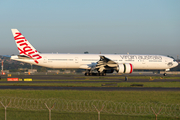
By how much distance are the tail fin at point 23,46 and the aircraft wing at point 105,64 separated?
40.5ft

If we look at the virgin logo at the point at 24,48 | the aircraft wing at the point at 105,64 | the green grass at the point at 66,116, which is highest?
the virgin logo at the point at 24,48

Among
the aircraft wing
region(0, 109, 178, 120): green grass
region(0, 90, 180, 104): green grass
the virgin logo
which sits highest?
the virgin logo

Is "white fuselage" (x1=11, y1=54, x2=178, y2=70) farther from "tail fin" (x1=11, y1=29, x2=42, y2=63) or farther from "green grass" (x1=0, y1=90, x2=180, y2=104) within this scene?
"green grass" (x1=0, y1=90, x2=180, y2=104)

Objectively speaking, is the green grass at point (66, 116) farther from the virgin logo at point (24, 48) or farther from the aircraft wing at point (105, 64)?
the virgin logo at point (24, 48)

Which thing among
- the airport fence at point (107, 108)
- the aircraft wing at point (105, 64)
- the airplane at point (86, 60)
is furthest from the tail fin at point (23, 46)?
the airport fence at point (107, 108)

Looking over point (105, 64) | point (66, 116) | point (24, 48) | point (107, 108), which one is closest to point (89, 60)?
point (105, 64)

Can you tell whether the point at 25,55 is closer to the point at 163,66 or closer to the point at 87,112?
the point at 163,66

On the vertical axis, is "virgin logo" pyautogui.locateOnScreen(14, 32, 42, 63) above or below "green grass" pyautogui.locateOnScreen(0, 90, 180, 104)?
above

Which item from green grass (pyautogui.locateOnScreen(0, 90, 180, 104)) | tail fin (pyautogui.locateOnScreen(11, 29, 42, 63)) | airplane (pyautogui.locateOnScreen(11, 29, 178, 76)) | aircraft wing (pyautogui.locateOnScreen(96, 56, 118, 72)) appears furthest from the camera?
tail fin (pyautogui.locateOnScreen(11, 29, 42, 63))

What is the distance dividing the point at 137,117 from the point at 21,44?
129 feet

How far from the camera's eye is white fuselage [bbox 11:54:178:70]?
157 feet

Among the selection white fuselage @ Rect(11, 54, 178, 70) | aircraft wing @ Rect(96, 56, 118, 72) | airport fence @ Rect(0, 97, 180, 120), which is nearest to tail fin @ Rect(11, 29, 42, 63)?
white fuselage @ Rect(11, 54, 178, 70)

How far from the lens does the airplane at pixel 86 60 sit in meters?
45.9

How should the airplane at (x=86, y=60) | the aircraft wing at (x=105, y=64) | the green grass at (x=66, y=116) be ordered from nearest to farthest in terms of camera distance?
the green grass at (x=66, y=116) < the airplane at (x=86, y=60) < the aircraft wing at (x=105, y=64)
